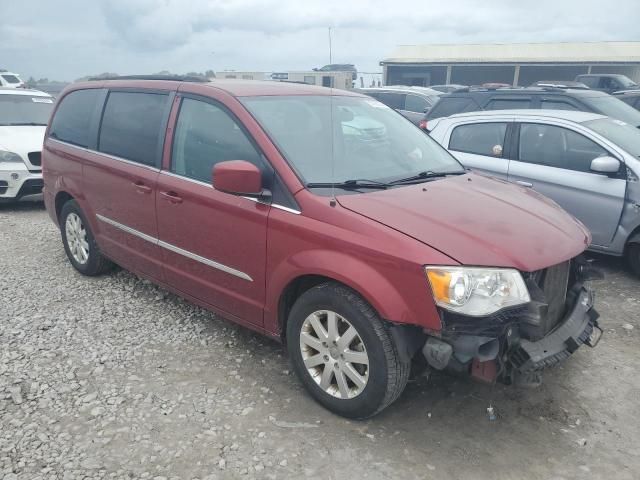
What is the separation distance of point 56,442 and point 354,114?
2801 mm

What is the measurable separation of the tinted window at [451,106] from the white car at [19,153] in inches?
234

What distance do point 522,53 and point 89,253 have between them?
40704 millimetres

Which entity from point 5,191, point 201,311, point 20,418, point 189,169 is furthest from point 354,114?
point 5,191

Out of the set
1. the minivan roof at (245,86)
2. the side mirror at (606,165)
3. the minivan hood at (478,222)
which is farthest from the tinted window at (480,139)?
the minivan hood at (478,222)

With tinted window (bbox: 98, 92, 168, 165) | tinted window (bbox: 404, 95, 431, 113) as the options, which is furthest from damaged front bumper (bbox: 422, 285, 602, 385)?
tinted window (bbox: 404, 95, 431, 113)

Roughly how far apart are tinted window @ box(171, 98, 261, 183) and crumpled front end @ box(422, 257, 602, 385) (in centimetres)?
153

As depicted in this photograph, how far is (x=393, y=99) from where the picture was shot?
1403 cm

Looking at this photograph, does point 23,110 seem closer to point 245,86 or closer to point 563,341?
point 245,86

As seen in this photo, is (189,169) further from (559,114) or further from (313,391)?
(559,114)

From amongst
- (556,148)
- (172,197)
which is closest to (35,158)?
(172,197)

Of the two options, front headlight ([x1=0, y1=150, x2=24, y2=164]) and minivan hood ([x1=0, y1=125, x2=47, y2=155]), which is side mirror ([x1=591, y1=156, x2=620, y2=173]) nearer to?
minivan hood ([x1=0, y1=125, x2=47, y2=155])

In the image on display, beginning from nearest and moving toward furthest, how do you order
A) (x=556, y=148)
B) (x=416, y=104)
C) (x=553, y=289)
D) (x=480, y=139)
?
(x=553, y=289) < (x=556, y=148) < (x=480, y=139) < (x=416, y=104)

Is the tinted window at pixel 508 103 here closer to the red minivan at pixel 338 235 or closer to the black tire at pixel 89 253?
the red minivan at pixel 338 235

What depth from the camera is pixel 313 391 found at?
319 centimetres
